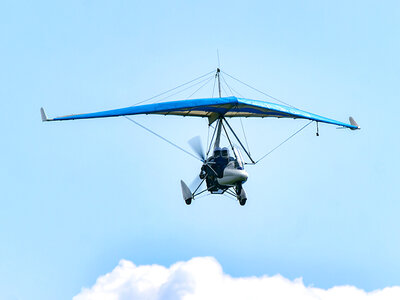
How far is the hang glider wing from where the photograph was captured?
1884 inches

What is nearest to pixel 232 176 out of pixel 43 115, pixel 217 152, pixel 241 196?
pixel 241 196

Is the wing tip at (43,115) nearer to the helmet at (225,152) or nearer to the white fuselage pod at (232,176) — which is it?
the helmet at (225,152)

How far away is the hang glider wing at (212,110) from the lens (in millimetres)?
47844

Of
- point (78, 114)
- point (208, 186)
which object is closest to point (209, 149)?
point (208, 186)

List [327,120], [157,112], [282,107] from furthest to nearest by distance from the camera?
[327,120], [282,107], [157,112]

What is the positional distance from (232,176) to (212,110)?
433cm

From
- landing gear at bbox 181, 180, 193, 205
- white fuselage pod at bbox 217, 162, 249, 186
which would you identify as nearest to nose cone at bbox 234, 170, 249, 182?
white fuselage pod at bbox 217, 162, 249, 186

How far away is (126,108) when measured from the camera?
48.5m

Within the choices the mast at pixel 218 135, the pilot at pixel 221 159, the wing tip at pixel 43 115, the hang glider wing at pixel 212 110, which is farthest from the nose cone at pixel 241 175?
the wing tip at pixel 43 115

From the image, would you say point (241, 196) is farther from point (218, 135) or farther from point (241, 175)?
point (218, 135)

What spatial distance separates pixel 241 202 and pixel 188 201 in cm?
286

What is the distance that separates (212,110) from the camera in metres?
50.4

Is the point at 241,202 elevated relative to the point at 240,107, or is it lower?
lower

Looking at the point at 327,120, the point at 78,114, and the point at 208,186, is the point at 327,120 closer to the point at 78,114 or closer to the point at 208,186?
the point at 208,186
